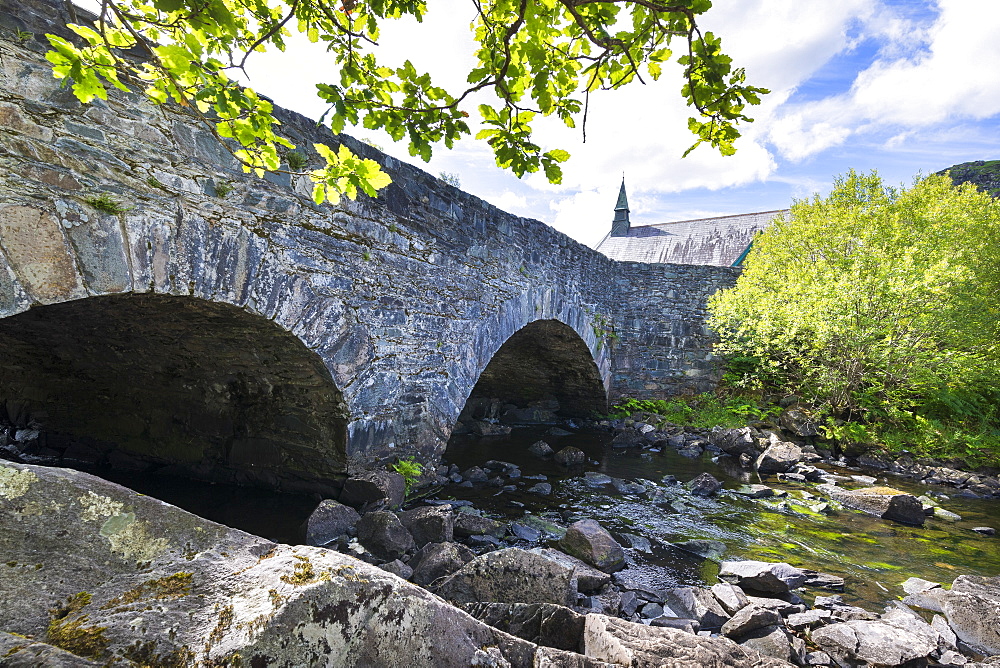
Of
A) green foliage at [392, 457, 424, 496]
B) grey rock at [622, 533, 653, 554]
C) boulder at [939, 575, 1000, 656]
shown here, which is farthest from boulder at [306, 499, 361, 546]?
boulder at [939, 575, 1000, 656]

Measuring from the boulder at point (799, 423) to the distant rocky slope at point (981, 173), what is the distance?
17.3 m

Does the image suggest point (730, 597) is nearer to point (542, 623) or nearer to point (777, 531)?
point (542, 623)

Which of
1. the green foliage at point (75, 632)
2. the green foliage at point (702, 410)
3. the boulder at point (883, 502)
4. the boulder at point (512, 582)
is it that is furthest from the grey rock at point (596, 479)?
the green foliage at point (75, 632)

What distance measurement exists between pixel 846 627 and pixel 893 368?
673cm

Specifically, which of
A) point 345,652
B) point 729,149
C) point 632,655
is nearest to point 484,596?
point 632,655

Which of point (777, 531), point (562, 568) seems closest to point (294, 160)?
point (562, 568)

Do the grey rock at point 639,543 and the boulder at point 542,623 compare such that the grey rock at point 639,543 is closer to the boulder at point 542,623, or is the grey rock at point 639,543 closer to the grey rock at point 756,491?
the grey rock at point 756,491

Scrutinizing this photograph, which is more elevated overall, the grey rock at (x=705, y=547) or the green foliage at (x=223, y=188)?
the green foliage at (x=223, y=188)

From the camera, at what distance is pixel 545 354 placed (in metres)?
8.88

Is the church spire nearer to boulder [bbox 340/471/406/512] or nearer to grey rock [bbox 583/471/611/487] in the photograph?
grey rock [bbox 583/471/611/487]

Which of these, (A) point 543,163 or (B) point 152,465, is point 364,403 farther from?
(B) point 152,465

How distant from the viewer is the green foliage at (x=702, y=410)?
8.90 meters

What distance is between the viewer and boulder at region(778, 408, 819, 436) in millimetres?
7977

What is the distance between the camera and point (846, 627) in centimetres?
256
